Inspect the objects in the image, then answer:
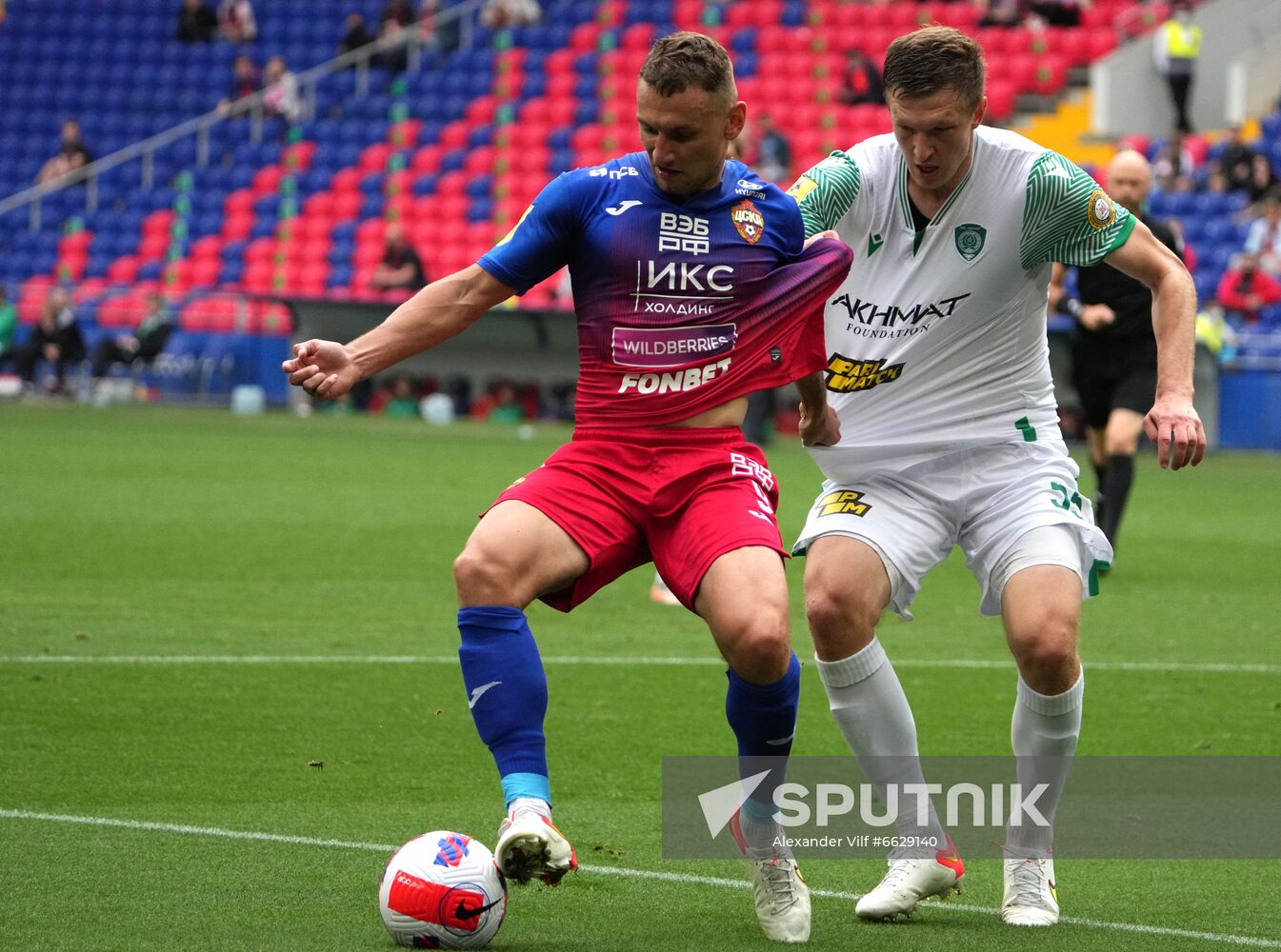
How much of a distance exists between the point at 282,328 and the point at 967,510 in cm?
2271

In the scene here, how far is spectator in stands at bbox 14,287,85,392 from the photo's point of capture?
86.4 feet

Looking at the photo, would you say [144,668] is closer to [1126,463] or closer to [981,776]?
[981,776]

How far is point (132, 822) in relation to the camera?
5.32 meters

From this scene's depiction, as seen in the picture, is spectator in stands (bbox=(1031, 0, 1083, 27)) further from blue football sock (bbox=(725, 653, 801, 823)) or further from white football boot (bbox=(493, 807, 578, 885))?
white football boot (bbox=(493, 807, 578, 885))

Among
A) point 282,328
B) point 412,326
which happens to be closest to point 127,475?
point 282,328

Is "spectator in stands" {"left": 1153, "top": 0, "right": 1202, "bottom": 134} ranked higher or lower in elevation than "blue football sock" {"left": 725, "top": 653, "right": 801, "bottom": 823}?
higher

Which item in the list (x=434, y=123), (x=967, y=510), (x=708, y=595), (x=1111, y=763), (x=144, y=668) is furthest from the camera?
(x=434, y=123)

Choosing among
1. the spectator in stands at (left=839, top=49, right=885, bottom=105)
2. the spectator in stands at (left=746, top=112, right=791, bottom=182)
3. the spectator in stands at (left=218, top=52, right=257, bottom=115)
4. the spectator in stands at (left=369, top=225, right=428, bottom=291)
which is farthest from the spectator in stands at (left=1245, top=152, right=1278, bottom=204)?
the spectator in stands at (left=218, top=52, right=257, bottom=115)

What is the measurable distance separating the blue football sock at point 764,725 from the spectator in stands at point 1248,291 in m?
18.6

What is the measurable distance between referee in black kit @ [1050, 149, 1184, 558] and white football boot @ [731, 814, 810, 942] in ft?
22.4

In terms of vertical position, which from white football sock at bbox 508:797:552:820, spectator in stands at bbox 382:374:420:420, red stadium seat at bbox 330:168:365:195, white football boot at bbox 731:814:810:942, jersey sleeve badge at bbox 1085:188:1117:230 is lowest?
→ spectator in stands at bbox 382:374:420:420

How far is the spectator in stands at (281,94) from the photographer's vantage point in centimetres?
3133

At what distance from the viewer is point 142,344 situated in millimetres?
26156

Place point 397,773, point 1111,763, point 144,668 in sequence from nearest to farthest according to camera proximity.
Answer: point 397,773 → point 1111,763 → point 144,668
